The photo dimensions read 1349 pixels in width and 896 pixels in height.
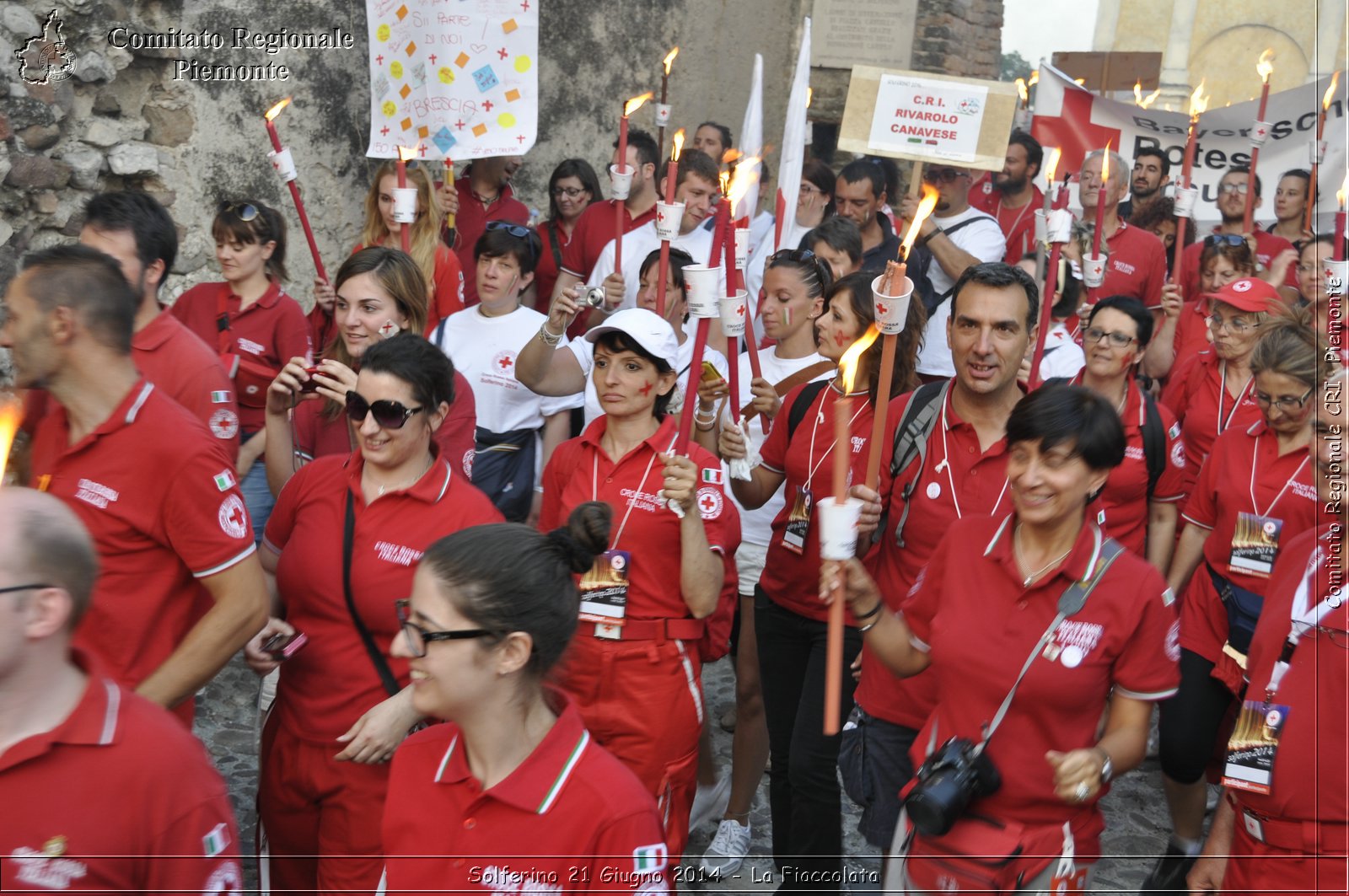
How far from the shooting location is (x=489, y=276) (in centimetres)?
578

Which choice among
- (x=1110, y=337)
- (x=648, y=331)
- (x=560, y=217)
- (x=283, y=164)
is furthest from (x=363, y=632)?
(x=560, y=217)

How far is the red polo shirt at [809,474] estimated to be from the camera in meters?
4.50

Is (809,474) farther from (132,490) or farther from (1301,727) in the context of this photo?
(132,490)

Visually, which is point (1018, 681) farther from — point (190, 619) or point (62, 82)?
point (62, 82)

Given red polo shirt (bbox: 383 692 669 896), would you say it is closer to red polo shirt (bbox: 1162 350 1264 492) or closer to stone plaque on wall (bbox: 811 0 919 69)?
red polo shirt (bbox: 1162 350 1264 492)

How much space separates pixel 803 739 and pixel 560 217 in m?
4.68

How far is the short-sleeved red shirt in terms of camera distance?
3080 millimetres

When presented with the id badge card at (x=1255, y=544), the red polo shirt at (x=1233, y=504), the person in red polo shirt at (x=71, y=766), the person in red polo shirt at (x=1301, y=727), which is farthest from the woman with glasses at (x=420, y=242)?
the person in red polo shirt at (x=1301, y=727)

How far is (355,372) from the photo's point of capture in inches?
180

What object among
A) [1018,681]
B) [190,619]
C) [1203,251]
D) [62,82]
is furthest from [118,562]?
[1203,251]

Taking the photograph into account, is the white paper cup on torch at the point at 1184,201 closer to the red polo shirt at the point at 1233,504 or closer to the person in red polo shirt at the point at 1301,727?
the red polo shirt at the point at 1233,504

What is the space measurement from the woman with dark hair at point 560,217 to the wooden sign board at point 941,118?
71.3 inches

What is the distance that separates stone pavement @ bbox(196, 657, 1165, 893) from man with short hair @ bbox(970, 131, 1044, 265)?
4234 millimetres

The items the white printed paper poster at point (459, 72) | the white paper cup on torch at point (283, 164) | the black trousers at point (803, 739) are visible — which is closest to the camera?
the black trousers at point (803, 739)
